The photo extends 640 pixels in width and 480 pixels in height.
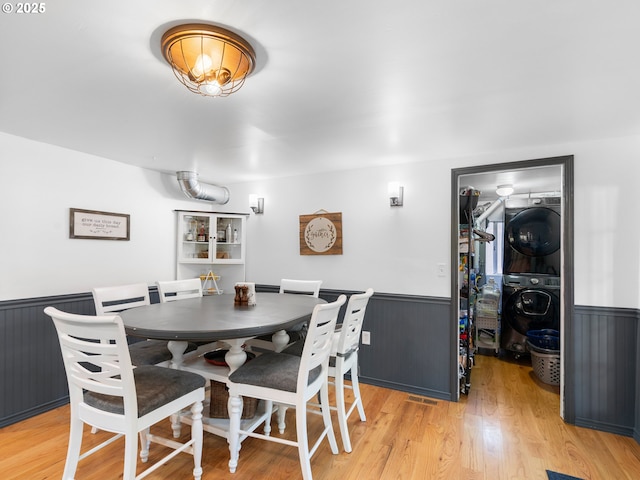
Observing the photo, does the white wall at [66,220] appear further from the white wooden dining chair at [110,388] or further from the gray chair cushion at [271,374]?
the gray chair cushion at [271,374]

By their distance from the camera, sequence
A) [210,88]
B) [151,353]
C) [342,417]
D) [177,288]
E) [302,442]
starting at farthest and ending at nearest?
[177,288] < [151,353] < [342,417] < [302,442] < [210,88]

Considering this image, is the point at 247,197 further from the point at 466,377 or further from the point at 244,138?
the point at 466,377

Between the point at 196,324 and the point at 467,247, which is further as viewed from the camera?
the point at 467,247

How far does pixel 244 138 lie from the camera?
8.25 feet

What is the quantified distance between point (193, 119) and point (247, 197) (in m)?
1.96

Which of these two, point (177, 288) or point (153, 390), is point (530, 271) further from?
point (153, 390)

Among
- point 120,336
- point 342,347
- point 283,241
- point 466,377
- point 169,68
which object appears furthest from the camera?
point 283,241

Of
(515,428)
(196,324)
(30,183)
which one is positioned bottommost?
(515,428)

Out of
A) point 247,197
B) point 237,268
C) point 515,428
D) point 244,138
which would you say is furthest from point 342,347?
point 247,197

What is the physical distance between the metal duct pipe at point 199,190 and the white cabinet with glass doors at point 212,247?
0.21 metres

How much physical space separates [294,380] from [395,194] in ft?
6.43

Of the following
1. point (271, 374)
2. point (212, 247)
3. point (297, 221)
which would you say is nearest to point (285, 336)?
point (271, 374)

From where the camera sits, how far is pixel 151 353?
2.26 metres

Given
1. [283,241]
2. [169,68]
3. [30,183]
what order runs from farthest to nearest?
[283,241] < [30,183] < [169,68]
